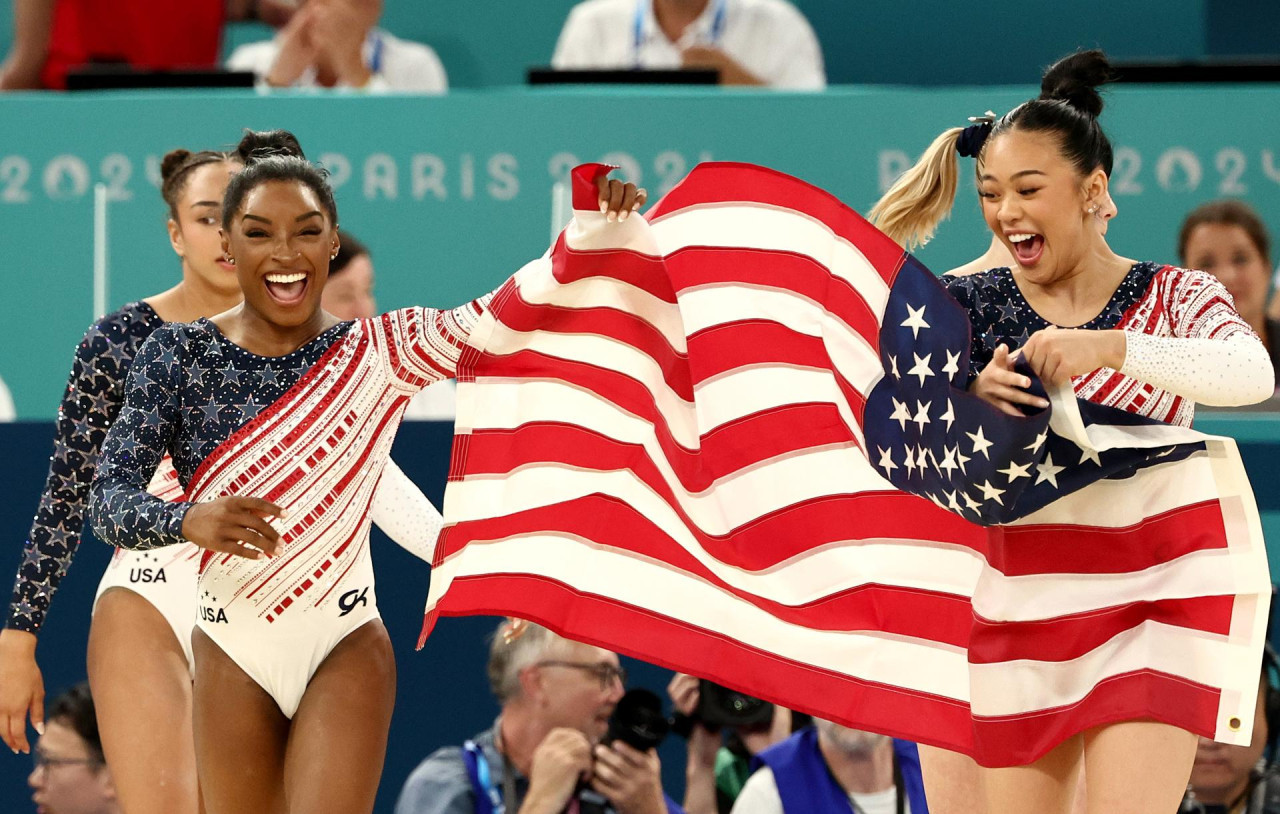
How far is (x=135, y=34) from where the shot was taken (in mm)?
7969

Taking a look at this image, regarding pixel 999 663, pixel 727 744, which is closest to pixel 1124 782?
pixel 999 663

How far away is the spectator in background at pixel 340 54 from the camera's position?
7.52 metres

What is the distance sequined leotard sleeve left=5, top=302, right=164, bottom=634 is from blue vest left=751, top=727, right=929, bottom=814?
74.9 inches

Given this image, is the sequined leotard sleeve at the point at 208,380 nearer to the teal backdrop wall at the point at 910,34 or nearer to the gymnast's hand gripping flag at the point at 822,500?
the gymnast's hand gripping flag at the point at 822,500

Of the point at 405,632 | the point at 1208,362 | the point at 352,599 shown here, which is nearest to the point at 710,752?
the point at 405,632

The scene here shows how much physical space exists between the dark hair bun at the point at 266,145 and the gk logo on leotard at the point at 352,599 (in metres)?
0.93

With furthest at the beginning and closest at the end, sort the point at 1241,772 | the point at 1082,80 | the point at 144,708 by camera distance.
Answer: the point at 1241,772 → the point at 144,708 → the point at 1082,80

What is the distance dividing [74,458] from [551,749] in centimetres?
149

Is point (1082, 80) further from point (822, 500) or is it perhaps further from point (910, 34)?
point (910, 34)

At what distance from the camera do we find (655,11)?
7738mm

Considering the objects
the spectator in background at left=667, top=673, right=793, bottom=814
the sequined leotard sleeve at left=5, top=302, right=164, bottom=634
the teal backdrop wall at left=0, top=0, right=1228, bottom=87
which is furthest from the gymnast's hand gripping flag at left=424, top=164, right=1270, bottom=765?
the teal backdrop wall at left=0, top=0, right=1228, bottom=87

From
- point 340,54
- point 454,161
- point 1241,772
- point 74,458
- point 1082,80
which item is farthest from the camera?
point 340,54

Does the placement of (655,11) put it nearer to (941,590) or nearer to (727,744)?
(727,744)

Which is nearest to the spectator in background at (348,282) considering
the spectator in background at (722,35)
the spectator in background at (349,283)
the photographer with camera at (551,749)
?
the spectator in background at (349,283)
